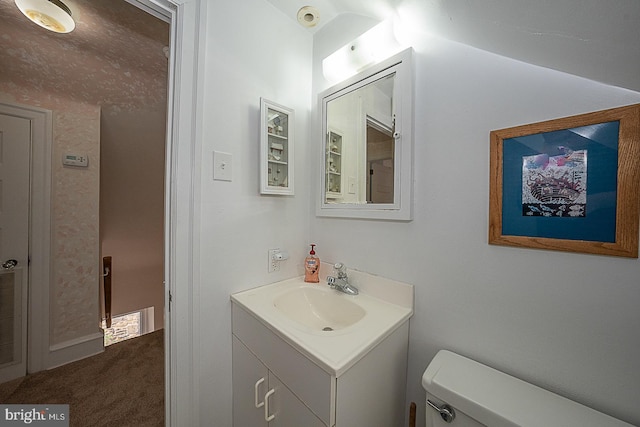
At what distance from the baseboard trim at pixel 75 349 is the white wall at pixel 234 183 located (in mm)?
1572

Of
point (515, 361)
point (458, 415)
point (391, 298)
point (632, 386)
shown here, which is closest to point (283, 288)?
point (391, 298)

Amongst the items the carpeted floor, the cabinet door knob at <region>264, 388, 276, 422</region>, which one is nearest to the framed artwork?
the cabinet door knob at <region>264, 388, 276, 422</region>

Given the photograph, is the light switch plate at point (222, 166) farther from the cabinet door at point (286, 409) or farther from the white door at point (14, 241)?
the white door at point (14, 241)

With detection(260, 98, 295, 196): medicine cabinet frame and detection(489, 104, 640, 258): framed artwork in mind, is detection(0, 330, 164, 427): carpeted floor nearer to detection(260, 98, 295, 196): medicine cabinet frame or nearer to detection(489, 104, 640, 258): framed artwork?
detection(260, 98, 295, 196): medicine cabinet frame

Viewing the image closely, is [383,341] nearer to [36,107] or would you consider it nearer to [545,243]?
[545,243]

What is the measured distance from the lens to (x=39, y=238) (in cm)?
162

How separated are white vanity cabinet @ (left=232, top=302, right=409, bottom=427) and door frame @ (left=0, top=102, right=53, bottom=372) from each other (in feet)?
5.65

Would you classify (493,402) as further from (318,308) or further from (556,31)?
(556,31)

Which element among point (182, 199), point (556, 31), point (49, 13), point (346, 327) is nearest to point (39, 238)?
point (49, 13)

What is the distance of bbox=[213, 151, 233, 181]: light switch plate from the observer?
3.36 ft

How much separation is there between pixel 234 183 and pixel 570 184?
1238 mm

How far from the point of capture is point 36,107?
158 centimetres

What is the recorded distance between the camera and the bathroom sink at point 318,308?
3.52ft

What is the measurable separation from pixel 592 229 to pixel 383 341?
2.28 feet
